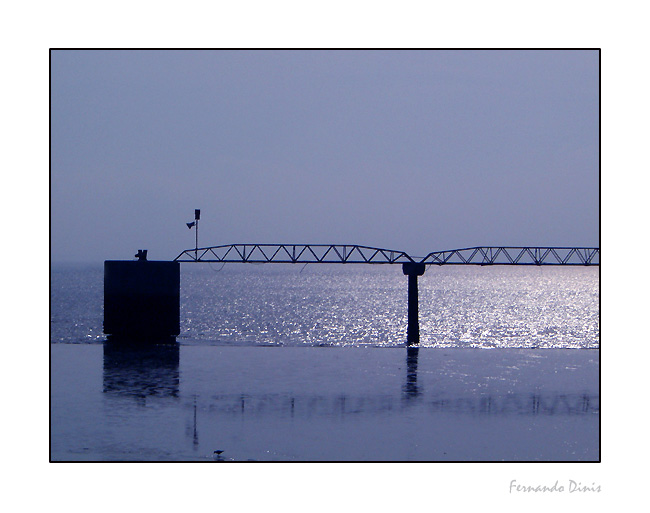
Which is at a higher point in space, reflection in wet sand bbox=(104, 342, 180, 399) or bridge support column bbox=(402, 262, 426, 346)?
bridge support column bbox=(402, 262, 426, 346)

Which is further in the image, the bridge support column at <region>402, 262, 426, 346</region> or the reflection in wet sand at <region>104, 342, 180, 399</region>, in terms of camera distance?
the bridge support column at <region>402, 262, 426, 346</region>

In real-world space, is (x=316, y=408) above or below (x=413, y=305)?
below

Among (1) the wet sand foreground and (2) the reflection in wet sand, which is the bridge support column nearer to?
(1) the wet sand foreground

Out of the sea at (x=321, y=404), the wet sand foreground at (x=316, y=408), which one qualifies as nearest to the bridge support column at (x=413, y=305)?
the sea at (x=321, y=404)

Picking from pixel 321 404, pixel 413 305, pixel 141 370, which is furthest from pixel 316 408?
pixel 413 305

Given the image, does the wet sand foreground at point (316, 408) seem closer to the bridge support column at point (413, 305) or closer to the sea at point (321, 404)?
the sea at point (321, 404)

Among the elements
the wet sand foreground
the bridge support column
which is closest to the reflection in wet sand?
the wet sand foreground

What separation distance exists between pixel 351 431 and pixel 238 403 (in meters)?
5.15

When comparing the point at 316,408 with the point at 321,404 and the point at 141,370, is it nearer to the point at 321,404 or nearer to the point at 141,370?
the point at 321,404

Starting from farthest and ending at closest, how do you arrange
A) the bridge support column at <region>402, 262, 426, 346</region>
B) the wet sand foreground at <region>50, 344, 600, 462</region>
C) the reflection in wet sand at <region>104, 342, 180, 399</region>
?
the bridge support column at <region>402, 262, 426, 346</region> → the reflection in wet sand at <region>104, 342, 180, 399</region> → the wet sand foreground at <region>50, 344, 600, 462</region>

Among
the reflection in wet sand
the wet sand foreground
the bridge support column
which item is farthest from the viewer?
the bridge support column

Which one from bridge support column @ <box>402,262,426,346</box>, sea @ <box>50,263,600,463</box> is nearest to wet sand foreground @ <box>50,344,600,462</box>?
sea @ <box>50,263,600,463</box>

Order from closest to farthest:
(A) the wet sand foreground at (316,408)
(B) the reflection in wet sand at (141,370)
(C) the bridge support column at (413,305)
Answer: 1. (A) the wet sand foreground at (316,408)
2. (B) the reflection in wet sand at (141,370)
3. (C) the bridge support column at (413,305)
